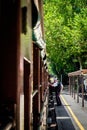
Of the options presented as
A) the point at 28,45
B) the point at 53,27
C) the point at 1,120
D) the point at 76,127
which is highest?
the point at 53,27

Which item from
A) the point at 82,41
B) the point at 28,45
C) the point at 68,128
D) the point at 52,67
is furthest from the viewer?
the point at 52,67

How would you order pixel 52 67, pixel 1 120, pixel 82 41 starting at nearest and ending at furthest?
pixel 1 120, pixel 82 41, pixel 52 67

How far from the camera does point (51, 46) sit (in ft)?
179

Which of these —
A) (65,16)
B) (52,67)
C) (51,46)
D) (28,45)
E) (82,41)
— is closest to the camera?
(28,45)

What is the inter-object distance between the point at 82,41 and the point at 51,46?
671 centimetres

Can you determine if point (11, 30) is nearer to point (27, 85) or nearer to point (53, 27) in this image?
point (27, 85)

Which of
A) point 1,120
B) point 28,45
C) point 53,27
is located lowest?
point 1,120

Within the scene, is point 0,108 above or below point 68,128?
above

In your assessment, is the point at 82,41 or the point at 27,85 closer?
the point at 27,85

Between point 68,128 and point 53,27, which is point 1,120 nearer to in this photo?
point 68,128

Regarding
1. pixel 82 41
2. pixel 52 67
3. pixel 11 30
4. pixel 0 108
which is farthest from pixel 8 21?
pixel 52 67

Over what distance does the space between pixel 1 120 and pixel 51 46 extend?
168 feet

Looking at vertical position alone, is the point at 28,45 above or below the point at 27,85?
above

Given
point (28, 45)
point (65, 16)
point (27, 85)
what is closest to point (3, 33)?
point (28, 45)
